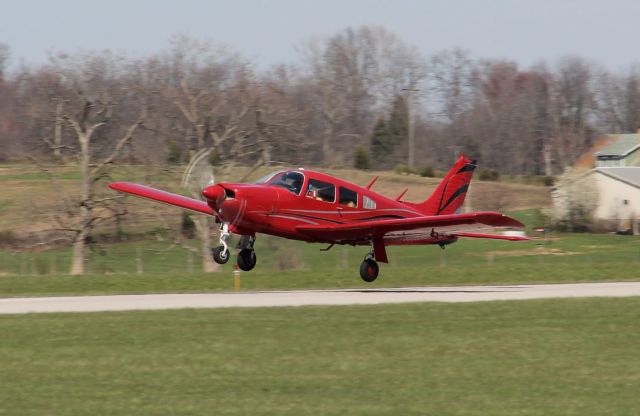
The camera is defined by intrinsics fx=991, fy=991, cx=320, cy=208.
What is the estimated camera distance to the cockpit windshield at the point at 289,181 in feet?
83.5

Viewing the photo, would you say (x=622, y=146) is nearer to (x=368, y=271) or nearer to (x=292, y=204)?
(x=368, y=271)

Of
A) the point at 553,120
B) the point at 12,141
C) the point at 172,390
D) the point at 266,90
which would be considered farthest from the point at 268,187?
the point at 553,120

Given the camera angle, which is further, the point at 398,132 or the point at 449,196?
the point at 398,132

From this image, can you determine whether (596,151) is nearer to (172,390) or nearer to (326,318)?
(326,318)

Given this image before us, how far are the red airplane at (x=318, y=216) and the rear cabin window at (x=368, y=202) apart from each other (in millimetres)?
32

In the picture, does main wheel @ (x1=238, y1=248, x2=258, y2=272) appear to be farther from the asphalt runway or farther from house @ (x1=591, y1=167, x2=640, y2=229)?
house @ (x1=591, y1=167, x2=640, y2=229)

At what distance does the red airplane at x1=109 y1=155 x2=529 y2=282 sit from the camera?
79.3ft

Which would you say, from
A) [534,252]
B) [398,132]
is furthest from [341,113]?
[534,252]

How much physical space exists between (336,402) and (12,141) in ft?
301

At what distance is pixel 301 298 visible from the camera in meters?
24.5

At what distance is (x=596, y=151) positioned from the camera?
101 m

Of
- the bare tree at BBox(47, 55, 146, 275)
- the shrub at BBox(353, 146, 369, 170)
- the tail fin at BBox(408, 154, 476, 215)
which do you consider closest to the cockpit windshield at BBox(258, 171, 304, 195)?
the tail fin at BBox(408, 154, 476, 215)

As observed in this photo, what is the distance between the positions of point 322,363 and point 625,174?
217 feet

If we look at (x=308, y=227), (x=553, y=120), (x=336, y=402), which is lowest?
(x=336, y=402)
